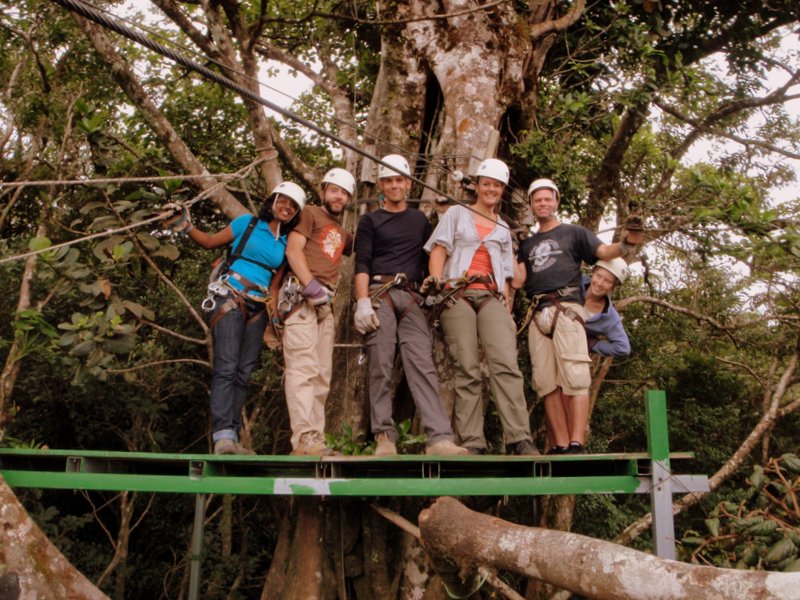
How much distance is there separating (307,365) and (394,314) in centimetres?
65

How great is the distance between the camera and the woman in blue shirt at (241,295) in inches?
199

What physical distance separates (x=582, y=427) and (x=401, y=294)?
1.42 metres

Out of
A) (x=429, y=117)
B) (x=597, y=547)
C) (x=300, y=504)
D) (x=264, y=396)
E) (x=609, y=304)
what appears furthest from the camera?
(x=264, y=396)

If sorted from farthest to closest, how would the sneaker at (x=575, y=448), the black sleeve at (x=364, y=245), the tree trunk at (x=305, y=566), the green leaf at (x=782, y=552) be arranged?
1. the tree trunk at (x=305, y=566)
2. the black sleeve at (x=364, y=245)
3. the sneaker at (x=575, y=448)
4. the green leaf at (x=782, y=552)

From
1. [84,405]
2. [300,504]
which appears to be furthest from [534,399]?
[84,405]

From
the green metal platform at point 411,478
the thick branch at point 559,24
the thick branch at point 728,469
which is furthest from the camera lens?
the thick branch at point 559,24

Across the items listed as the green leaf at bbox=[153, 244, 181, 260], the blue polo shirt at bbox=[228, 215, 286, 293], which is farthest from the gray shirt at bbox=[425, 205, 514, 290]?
the green leaf at bbox=[153, 244, 181, 260]

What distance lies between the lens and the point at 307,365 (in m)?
5.00

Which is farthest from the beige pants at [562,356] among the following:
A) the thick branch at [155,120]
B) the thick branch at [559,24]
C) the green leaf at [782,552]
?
the thick branch at [559,24]

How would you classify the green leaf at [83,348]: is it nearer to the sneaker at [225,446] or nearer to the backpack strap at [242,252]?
the backpack strap at [242,252]

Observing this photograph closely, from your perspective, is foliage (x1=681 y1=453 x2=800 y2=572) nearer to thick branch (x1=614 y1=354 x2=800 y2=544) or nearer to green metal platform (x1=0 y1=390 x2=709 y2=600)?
green metal platform (x1=0 y1=390 x2=709 y2=600)

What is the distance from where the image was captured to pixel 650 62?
24.9ft

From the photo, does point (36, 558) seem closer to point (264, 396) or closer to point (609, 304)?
point (609, 304)

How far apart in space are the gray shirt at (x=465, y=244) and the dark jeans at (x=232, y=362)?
1268mm
